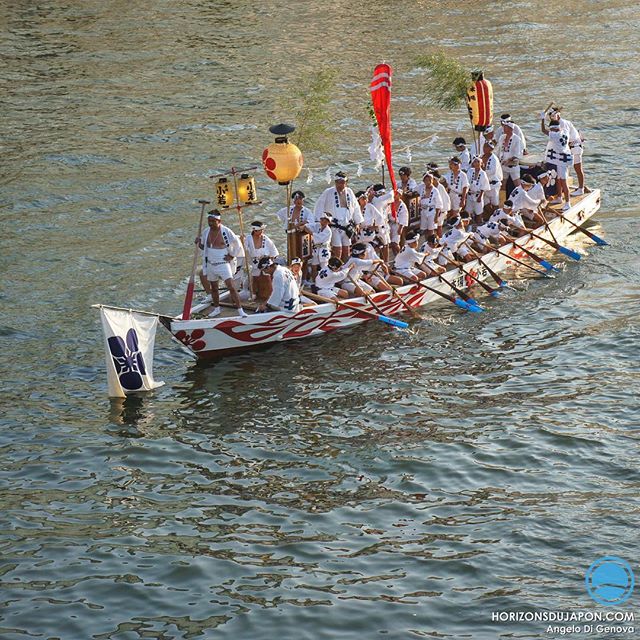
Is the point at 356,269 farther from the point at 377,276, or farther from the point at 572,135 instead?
the point at 572,135

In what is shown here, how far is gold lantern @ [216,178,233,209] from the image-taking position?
880 inches

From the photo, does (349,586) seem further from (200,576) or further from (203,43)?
(203,43)

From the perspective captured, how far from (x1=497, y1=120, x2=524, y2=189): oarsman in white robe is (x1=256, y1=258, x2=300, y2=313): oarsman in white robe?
33.0ft

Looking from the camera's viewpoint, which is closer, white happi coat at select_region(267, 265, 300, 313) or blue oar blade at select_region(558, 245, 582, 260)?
white happi coat at select_region(267, 265, 300, 313)

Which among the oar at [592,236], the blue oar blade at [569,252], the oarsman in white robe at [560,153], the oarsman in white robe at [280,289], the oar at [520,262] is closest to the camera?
the oarsman in white robe at [280,289]

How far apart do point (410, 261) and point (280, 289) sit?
4220 millimetres

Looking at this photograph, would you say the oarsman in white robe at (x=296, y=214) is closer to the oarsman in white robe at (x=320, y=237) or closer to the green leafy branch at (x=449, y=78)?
the oarsman in white robe at (x=320, y=237)

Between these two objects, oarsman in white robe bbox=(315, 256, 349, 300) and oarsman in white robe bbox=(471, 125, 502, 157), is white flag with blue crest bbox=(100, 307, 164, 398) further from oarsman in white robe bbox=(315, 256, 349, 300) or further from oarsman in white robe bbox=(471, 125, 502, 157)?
oarsman in white robe bbox=(471, 125, 502, 157)

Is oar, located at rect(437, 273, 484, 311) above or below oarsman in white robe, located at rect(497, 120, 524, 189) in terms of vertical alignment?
below

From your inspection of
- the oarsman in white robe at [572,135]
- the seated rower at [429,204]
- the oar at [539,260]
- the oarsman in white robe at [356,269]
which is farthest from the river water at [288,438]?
the seated rower at [429,204]

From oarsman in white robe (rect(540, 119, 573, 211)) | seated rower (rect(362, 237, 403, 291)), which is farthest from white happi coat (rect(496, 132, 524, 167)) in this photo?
seated rower (rect(362, 237, 403, 291))

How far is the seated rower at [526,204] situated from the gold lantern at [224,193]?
10.3m

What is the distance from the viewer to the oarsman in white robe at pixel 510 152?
1220 inches

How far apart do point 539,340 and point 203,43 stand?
31430mm
